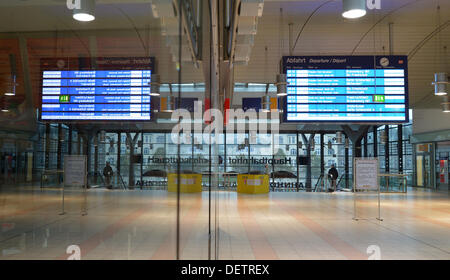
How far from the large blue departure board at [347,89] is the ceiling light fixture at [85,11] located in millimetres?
6904

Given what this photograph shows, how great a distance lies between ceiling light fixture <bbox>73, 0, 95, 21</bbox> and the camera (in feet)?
1.51

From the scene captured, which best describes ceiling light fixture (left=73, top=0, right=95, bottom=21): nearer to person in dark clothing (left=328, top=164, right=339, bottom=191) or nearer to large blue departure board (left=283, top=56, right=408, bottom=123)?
large blue departure board (left=283, top=56, right=408, bottom=123)

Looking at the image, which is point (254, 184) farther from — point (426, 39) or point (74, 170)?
point (74, 170)

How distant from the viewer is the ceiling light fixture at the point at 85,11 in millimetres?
460

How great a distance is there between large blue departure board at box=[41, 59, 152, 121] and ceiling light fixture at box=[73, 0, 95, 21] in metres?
0.08

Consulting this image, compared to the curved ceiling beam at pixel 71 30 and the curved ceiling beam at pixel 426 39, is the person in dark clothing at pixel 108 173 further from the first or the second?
the curved ceiling beam at pixel 426 39

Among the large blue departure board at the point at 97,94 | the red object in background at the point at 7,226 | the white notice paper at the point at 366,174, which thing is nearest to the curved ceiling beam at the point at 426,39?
the white notice paper at the point at 366,174

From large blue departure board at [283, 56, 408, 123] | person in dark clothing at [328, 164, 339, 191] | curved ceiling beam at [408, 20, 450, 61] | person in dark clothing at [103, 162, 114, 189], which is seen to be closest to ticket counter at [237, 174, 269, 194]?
person in dark clothing at [328, 164, 339, 191]

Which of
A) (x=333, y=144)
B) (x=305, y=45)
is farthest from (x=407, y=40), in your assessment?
(x=333, y=144)

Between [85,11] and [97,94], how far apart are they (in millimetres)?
118

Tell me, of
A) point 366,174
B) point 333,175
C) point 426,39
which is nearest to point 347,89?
point 366,174

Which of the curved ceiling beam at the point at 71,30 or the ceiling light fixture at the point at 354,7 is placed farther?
the ceiling light fixture at the point at 354,7

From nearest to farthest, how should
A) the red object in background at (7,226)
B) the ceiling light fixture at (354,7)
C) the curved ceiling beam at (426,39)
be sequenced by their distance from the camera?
the red object in background at (7,226), the ceiling light fixture at (354,7), the curved ceiling beam at (426,39)

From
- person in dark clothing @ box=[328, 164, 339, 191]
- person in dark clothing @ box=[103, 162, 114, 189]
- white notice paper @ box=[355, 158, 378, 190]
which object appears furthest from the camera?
person in dark clothing @ box=[328, 164, 339, 191]
